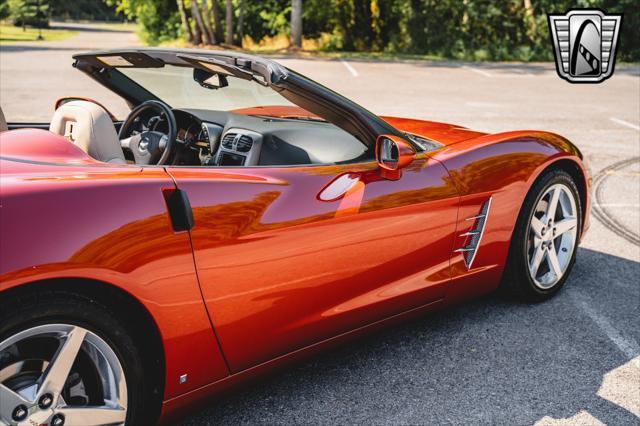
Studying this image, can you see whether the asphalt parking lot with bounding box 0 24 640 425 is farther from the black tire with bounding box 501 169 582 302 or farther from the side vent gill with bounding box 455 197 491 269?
the side vent gill with bounding box 455 197 491 269

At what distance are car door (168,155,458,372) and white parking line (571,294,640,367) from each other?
1.02 metres

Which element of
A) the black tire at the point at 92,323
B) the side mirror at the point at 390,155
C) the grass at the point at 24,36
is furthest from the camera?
the grass at the point at 24,36

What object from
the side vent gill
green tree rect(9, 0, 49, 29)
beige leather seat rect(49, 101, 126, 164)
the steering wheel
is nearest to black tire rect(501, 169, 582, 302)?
A: the side vent gill

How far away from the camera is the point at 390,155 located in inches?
109

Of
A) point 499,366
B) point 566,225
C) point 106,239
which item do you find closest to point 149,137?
point 106,239

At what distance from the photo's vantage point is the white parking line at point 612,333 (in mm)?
3242

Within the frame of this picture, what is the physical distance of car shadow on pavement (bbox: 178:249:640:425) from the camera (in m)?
2.68

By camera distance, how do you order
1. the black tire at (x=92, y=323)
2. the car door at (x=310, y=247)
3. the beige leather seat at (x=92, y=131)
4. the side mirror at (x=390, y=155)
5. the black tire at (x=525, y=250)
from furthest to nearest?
the black tire at (x=525, y=250) < the side mirror at (x=390, y=155) < the beige leather seat at (x=92, y=131) < the car door at (x=310, y=247) < the black tire at (x=92, y=323)

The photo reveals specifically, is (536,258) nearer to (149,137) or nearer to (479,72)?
(149,137)

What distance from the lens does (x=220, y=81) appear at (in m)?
2.87

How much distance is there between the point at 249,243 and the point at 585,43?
1821 cm

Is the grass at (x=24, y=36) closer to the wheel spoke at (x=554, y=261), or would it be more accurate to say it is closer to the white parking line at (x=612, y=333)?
the wheel spoke at (x=554, y=261)

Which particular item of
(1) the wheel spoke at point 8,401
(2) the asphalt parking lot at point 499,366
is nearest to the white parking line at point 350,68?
(2) the asphalt parking lot at point 499,366

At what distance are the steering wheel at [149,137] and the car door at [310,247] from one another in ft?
2.34
